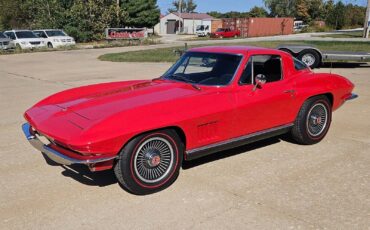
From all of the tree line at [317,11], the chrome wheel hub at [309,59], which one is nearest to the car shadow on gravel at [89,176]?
the chrome wheel hub at [309,59]

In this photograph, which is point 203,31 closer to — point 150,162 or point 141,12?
point 141,12

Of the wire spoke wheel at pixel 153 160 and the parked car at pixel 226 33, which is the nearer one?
the wire spoke wheel at pixel 153 160

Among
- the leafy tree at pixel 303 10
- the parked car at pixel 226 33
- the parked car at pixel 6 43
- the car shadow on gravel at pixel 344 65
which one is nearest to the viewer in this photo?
the car shadow on gravel at pixel 344 65

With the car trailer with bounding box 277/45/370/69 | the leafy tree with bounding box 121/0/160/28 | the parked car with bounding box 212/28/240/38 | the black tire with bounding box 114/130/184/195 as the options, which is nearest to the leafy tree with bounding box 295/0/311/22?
the parked car with bounding box 212/28/240/38

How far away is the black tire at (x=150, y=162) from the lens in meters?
3.77

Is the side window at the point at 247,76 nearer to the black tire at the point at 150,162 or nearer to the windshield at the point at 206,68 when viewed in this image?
the windshield at the point at 206,68

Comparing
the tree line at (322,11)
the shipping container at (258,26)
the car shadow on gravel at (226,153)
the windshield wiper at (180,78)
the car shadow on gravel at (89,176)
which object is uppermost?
the tree line at (322,11)

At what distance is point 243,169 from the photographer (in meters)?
4.62

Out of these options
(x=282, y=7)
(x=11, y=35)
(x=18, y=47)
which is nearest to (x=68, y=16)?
(x=11, y=35)

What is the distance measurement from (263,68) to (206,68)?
0.74 m

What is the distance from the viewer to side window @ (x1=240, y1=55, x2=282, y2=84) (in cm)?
477

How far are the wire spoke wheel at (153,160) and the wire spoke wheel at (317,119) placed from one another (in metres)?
2.27

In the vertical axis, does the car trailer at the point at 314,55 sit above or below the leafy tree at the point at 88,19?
below

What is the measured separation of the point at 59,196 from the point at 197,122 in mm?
1588
